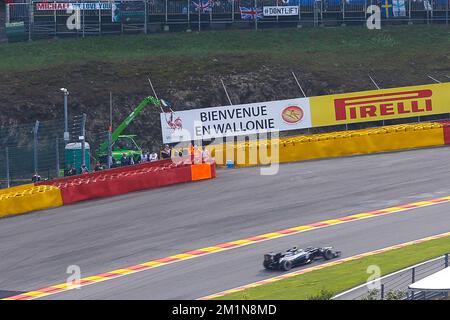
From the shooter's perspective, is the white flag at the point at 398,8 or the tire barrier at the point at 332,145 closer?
the tire barrier at the point at 332,145

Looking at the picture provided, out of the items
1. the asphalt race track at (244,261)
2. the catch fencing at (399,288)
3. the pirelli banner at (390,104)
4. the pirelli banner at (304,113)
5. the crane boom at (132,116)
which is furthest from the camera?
the pirelli banner at (390,104)

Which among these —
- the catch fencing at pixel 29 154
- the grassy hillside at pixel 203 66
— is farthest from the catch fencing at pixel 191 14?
the catch fencing at pixel 29 154

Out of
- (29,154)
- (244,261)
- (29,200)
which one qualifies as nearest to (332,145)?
(29,154)

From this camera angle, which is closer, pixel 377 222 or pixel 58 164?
pixel 377 222

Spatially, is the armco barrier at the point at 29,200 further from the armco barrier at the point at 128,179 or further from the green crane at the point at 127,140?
the green crane at the point at 127,140

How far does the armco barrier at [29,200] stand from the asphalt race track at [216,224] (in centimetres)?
57

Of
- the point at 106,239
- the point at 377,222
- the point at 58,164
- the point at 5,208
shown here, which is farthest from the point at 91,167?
the point at 377,222

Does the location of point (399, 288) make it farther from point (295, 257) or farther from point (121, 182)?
point (121, 182)

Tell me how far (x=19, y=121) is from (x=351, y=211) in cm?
1827

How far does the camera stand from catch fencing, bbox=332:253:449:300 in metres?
15.7

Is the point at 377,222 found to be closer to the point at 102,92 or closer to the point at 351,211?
the point at 351,211

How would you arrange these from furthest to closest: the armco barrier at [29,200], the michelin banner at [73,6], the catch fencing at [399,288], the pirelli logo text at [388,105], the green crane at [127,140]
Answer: the michelin banner at [73,6] → the pirelli logo text at [388,105] → the green crane at [127,140] → the armco barrier at [29,200] → the catch fencing at [399,288]

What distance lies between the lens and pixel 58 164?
35.5m

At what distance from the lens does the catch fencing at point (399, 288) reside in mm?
15703
